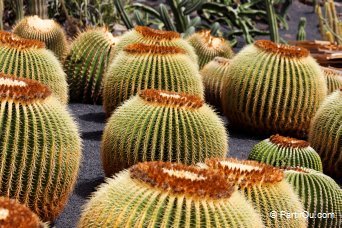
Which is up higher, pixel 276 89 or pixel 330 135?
pixel 276 89

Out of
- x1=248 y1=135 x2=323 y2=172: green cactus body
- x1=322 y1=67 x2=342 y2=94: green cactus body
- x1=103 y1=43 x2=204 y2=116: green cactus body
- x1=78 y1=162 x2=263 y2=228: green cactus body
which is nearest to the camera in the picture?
x1=78 y1=162 x2=263 y2=228: green cactus body

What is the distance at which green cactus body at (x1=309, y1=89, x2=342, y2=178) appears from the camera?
633cm

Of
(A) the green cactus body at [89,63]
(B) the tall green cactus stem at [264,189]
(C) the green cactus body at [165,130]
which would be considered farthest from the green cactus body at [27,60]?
(B) the tall green cactus stem at [264,189]

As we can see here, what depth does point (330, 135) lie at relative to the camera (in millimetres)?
6348

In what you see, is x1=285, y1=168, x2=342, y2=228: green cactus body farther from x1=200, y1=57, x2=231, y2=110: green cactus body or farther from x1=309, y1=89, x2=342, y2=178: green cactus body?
x1=200, y1=57, x2=231, y2=110: green cactus body

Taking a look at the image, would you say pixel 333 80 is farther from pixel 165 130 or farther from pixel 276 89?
pixel 165 130

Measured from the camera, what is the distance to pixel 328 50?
1102 cm

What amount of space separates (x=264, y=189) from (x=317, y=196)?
998 mm

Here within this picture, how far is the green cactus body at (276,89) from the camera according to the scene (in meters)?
7.32

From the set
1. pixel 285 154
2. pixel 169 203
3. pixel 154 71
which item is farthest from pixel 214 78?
pixel 169 203

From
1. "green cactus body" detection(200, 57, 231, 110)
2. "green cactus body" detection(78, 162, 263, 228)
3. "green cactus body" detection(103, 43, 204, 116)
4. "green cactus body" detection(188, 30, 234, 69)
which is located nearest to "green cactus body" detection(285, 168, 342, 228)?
"green cactus body" detection(78, 162, 263, 228)

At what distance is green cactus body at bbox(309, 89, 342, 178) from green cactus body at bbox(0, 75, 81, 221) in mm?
2456

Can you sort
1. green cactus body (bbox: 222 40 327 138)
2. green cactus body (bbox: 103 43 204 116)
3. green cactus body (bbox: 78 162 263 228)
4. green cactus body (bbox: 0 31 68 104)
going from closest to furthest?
green cactus body (bbox: 78 162 263 228) → green cactus body (bbox: 0 31 68 104) → green cactus body (bbox: 103 43 204 116) → green cactus body (bbox: 222 40 327 138)

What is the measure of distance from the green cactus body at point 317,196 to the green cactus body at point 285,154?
649 millimetres
